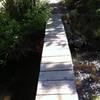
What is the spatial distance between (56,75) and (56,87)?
0.45 meters

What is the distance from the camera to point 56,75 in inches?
181

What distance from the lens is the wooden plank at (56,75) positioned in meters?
4.45

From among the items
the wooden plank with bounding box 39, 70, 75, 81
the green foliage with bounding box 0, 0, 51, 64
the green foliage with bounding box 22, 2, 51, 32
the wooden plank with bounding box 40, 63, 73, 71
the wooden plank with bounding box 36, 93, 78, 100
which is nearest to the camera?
the wooden plank with bounding box 36, 93, 78, 100

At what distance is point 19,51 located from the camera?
727 cm

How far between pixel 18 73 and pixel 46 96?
9.71ft

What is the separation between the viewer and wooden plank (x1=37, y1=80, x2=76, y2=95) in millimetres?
4047

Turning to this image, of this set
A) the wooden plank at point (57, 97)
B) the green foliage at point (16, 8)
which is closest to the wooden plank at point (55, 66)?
the wooden plank at point (57, 97)

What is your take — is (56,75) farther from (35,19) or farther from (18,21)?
(18,21)

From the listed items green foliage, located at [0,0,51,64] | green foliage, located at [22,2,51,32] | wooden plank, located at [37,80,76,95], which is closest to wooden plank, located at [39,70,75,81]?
wooden plank, located at [37,80,76,95]

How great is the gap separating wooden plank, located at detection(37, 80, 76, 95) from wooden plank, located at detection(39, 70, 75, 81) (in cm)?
15

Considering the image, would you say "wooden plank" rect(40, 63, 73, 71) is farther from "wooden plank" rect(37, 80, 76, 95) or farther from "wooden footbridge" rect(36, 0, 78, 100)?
"wooden plank" rect(37, 80, 76, 95)

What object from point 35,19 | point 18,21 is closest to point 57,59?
point 35,19

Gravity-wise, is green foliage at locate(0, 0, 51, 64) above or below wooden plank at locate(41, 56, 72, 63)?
below

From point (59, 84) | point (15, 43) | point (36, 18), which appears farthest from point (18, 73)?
point (59, 84)
